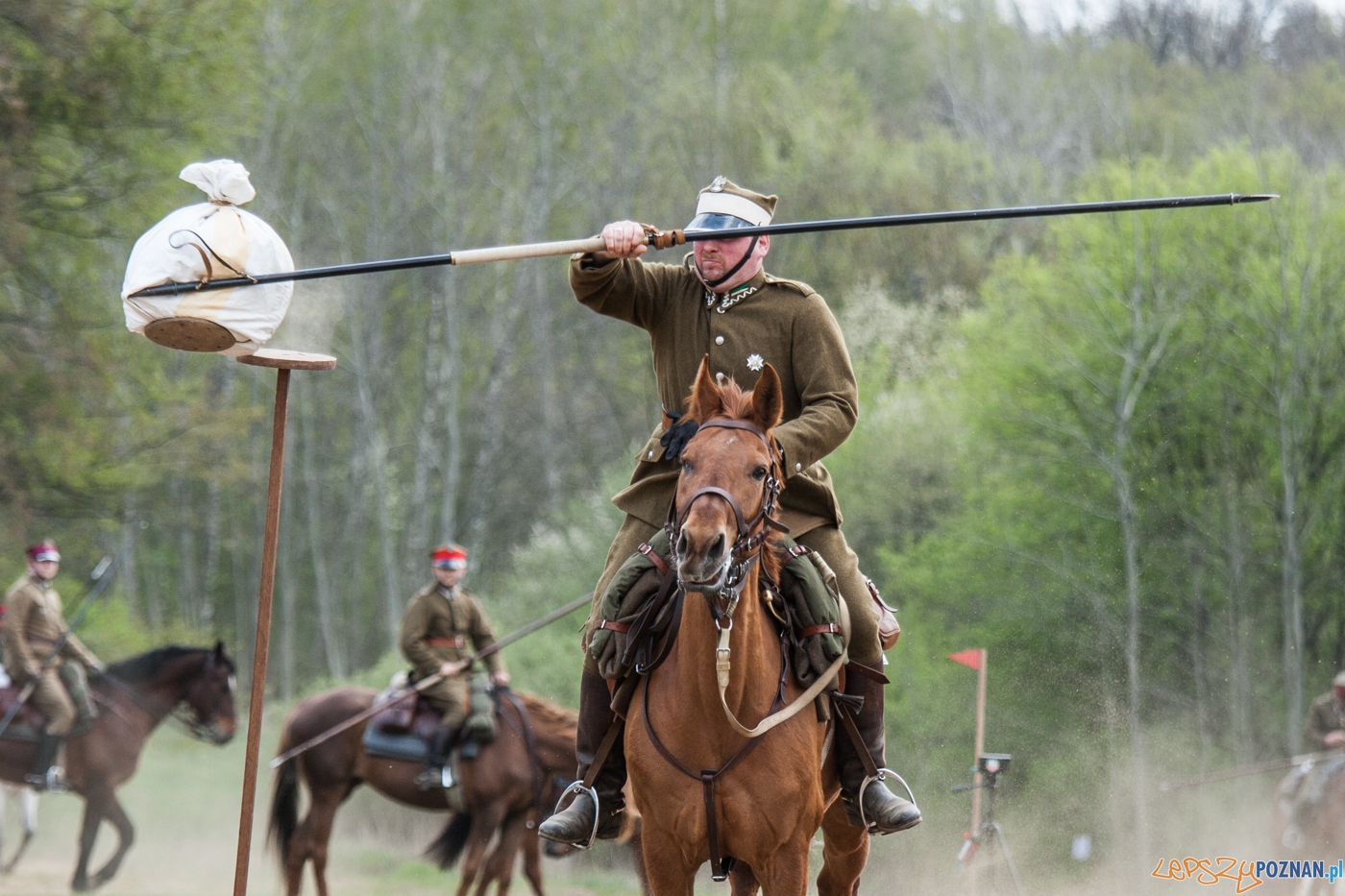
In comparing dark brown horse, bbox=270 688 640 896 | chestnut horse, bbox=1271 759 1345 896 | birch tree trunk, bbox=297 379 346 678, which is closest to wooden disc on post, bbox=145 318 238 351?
dark brown horse, bbox=270 688 640 896

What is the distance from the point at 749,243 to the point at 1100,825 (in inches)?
325

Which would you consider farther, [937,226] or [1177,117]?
[937,226]

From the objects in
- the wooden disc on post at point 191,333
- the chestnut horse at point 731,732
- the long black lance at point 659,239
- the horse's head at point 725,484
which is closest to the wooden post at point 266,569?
the wooden disc on post at point 191,333

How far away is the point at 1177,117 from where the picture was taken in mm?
22219

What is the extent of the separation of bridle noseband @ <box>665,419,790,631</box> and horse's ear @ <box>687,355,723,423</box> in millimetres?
58

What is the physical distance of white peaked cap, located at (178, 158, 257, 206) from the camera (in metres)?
4.79

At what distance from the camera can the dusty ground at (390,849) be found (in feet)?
33.7

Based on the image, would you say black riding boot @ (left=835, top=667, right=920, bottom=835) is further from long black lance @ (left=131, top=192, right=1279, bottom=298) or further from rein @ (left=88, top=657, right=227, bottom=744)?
rein @ (left=88, top=657, right=227, bottom=744)

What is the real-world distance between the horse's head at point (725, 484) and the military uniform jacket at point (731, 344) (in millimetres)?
603

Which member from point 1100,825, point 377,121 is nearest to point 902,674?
point 1100,825

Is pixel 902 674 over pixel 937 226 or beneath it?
beneath

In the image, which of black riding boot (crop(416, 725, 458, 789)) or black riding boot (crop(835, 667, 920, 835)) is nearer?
black riding boot (crop(835, 667, 920, 835))

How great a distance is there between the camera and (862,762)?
195 inches

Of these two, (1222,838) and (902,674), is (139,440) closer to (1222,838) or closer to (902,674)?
(902,674)
